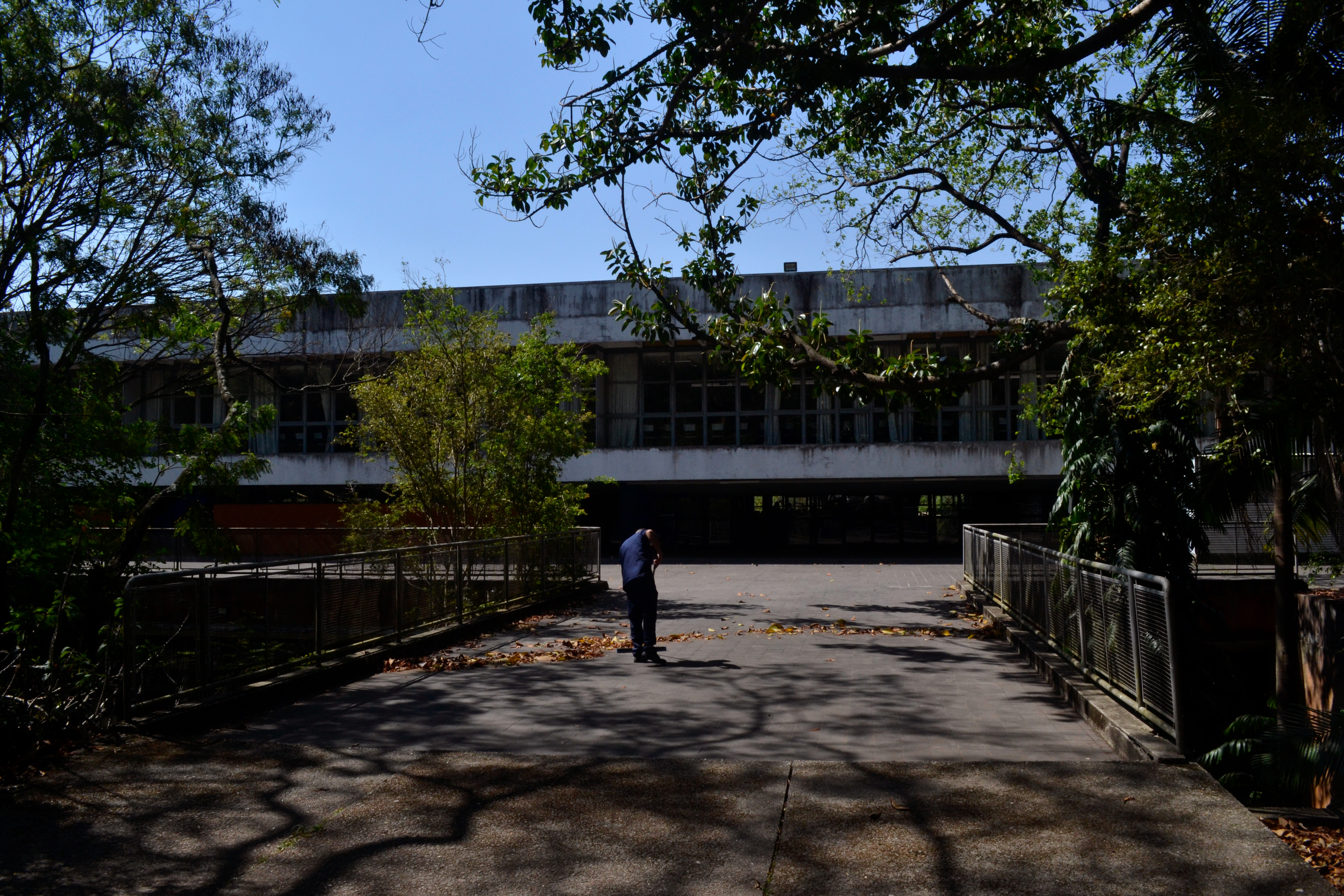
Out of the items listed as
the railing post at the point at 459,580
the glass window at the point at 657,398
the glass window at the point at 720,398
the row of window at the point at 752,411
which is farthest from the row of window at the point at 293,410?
the railing post at the point at 459,580

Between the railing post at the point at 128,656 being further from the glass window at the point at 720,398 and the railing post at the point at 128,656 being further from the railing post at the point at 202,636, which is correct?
the glass window at the point at 720,398

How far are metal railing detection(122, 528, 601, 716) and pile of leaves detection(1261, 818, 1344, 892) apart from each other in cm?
717

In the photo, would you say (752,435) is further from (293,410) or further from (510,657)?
(510,657)

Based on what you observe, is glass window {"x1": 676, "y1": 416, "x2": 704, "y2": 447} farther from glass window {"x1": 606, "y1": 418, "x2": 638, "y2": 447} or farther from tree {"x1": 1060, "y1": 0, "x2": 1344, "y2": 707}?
tree {"x1": 1060, "y1": 0, "x2": 1344, "y2": 707}

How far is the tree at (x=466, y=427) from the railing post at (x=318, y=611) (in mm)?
7973

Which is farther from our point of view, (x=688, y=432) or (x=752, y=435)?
(x=688, y=432)

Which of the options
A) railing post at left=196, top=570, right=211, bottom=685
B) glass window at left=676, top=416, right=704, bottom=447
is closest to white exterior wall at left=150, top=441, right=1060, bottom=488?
glass window at left=676, top=416, right=704, bottom=447

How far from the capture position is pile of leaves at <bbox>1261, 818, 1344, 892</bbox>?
5.29 m

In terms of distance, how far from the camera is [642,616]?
38.2 ft

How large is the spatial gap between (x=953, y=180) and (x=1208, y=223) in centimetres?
1155

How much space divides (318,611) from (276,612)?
87 centimetres

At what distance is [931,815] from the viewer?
5.66 metres

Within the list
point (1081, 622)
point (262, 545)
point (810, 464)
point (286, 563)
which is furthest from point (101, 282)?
point (810, 464)

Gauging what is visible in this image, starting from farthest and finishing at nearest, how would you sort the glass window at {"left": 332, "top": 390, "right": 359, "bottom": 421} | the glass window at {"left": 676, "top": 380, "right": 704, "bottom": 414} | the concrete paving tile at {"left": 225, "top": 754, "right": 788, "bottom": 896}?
the glass window at {"left": 332, "top": 390, "right": 359, "bottom": 421}, the glass window at {"left": 676, "top": 380, "right": 704, "bottom": 414}, the concrete paving tile at {"left": 225, "top": 754, "right": 788, "bottom": 896}
